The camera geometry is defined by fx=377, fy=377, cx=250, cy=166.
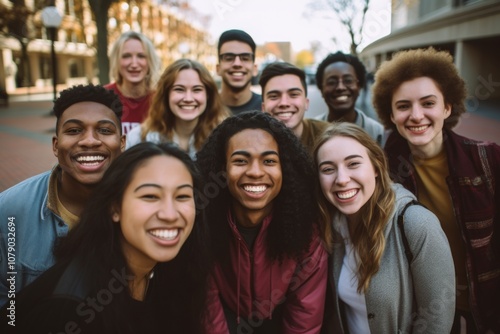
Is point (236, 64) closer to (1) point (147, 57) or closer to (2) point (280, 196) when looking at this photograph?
(1) point (147, 57)

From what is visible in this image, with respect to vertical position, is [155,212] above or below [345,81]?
below

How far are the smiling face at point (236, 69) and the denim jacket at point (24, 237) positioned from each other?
2929 mm

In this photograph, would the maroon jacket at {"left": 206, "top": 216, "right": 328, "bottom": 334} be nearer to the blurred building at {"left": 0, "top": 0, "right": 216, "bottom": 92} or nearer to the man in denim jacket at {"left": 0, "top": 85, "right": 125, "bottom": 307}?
the man in denim jacket at {"left": 0, "top": 85, "right": 125, "bottom": 307}

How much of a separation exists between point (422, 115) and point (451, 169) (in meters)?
0.43

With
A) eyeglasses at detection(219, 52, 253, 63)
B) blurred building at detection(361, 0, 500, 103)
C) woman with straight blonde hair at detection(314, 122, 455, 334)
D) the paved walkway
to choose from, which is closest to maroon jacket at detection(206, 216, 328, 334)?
woman with straight blonde hair at detection(314, 122, 455, 334)

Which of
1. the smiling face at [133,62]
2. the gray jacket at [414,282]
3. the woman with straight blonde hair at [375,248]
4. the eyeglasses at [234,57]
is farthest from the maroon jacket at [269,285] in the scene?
the smiling face at [133,62]

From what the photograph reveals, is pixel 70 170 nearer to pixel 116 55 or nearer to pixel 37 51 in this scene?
pixel 116 55

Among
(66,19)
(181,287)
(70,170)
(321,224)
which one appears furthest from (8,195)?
(66,19)

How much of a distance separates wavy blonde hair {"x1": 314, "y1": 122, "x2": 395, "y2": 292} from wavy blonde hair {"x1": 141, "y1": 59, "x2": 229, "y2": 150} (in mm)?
1698

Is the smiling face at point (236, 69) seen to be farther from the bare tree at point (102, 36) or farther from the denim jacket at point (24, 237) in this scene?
the bare tree at point (102, 36)

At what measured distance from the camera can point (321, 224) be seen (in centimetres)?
259

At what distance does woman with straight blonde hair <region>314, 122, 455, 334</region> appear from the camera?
219 cm

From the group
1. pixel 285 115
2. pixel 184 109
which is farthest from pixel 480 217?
pixel 184 109

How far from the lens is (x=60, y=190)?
255cm
